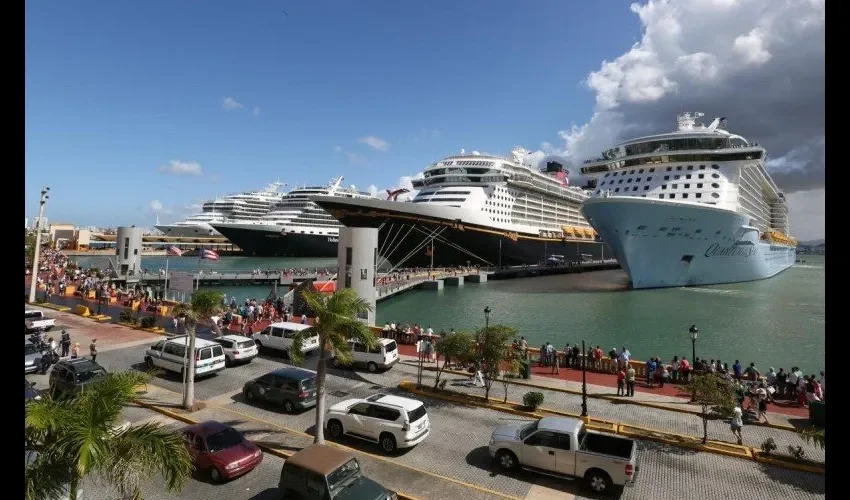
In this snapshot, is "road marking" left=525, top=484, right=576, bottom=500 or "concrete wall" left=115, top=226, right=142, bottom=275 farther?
"concrete wall" left=115, top=226, right=142, bottom=275

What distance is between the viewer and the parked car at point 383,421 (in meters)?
10.7

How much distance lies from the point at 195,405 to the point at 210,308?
9.33ft

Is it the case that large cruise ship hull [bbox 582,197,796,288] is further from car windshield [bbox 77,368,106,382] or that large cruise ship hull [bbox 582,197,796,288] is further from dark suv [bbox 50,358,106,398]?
dark suv [bbox 50,358,106,398]

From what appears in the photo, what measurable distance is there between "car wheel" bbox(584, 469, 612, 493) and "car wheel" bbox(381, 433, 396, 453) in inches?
168

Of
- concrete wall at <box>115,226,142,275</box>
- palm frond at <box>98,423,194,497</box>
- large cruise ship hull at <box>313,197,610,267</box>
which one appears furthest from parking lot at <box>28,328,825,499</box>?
large cruise ship hull at <box>313,197,610,267</box>

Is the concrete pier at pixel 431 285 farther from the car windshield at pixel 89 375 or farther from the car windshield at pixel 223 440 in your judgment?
the car windshield at pixel 223 440

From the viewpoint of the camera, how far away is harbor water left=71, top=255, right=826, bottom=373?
25500 millimetres

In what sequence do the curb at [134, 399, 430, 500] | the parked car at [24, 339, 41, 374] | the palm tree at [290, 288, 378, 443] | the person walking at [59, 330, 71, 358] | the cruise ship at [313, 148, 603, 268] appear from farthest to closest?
the cruise ship at [313, 148, 603, 268] → the person walking at [59, 330, 71, 358] → the parked car at [24, 339, 41, 374] → the palm tree at [290, 288, 378, 443] → the curb at [134, 399, 430, 500]

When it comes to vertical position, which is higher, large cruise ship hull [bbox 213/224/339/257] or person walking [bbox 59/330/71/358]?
large cruise ship hull [bbox 213/224/339/257]

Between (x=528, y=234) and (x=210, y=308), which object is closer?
(x=210, y=308)

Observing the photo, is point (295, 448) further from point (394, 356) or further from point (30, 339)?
point (30, 339)

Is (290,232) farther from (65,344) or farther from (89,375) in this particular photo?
(89,375)

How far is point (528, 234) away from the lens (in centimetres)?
6812
